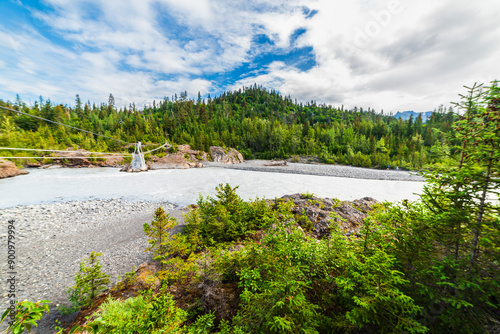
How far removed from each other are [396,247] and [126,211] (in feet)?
47.4

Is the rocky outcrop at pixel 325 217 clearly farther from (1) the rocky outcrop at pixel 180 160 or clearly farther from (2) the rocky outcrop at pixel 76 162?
(2) the rocky outcrop at pixel 76 162

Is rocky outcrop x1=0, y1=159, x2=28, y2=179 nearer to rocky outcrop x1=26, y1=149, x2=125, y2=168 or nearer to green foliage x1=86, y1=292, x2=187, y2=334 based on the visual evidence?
rocky outcrop x1=26, y1=149, x2=125, y2=168

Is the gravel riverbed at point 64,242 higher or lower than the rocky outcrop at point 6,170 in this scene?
lower

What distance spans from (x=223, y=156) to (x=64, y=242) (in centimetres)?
4979

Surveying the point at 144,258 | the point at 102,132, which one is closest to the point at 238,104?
the point at 102,132

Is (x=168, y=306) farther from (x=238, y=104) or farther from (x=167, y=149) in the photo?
(x=238, y=104)

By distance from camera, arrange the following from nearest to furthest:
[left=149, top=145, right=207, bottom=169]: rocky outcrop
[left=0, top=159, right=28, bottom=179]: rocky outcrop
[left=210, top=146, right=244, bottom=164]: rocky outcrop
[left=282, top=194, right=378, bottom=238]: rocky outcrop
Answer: [left=282, top=194, right=378, bottom=238]: rocky outcrop
[left=0, top=159, right=28, bottom=179]: rocky outcrop
[left=149, top=145, right=207, bottom=169]: rocky outcrop
[left=210, top=146, right=244, bottom=164]: rocky outcrop

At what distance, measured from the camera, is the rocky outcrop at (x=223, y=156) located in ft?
186

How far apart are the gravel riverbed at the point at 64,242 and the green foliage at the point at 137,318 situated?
377 cm

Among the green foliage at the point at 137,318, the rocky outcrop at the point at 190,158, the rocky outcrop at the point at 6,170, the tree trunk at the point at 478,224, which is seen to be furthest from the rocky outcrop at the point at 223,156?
the tree trunk at the point at 478,224

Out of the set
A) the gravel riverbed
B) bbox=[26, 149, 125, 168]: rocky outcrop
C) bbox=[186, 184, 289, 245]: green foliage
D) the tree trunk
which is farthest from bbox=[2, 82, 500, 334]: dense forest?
bbox=[26, 149, 125, 168]: rocky outcrop

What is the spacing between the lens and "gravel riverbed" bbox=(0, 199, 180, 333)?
5.65m

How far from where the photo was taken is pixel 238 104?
438 feet

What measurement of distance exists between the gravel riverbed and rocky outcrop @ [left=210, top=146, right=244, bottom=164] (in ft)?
143
